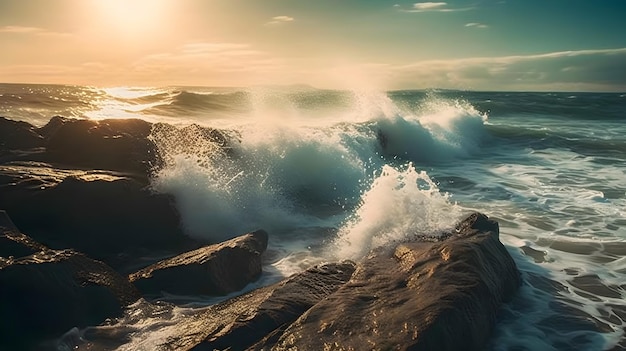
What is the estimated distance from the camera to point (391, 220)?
23.4 feet

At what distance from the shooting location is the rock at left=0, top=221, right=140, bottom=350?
431 cm

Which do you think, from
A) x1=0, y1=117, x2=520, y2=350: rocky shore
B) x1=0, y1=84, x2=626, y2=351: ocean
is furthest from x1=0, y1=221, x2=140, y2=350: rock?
x1=0, y1=84, x2=626, y2=351: ocean

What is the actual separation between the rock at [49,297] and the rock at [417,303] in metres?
2.22

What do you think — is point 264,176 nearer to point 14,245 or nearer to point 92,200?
point 92,200

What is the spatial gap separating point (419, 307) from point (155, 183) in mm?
5744

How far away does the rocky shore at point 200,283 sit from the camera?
387 cm

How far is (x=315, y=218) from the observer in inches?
357

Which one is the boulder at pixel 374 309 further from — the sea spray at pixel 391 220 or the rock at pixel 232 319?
the sea spray at pixel 391 220

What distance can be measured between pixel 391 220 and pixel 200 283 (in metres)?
3.06

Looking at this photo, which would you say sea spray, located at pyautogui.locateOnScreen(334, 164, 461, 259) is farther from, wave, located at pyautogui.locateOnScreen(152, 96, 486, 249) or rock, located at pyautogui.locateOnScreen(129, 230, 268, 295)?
rock, located at pyautogui.locateOnScreen(129, 230, 268, 295)

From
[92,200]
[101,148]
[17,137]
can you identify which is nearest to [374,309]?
[92,200]

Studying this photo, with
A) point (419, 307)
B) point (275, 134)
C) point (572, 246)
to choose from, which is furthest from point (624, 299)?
point (275, 134)

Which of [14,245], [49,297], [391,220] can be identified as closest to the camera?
[49,297]

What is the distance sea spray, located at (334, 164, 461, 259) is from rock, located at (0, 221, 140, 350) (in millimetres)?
3252
